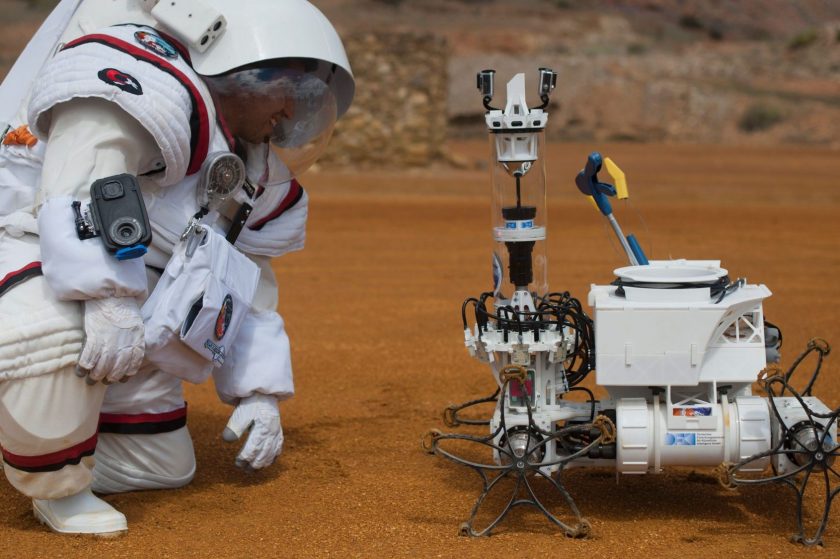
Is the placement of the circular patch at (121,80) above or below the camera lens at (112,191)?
above

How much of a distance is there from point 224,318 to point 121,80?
87 centimetres

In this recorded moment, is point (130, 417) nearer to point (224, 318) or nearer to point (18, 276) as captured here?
point (224, 318)

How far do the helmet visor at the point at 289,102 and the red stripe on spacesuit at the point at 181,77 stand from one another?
146 mm

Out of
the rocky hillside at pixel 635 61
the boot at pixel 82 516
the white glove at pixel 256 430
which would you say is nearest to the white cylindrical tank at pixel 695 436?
the white glove at pixel 256 430

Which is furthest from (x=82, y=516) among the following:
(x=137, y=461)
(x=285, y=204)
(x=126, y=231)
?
(x=285, y=204)

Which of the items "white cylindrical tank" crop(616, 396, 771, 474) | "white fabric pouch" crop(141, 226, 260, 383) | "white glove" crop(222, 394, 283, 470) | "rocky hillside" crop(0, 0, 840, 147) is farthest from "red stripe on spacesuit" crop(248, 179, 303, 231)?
"rocky hillside" crop(0, 0, 840, 147)

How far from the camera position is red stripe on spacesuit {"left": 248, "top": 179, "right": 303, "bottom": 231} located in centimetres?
450

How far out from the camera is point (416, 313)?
816 cm

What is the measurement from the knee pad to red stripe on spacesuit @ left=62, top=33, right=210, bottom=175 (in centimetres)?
109

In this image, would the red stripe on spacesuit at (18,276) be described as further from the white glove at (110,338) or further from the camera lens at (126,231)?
the camera lens at (126,231)

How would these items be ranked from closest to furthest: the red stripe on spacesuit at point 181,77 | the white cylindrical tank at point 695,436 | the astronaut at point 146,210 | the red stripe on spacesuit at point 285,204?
the astronaut at point 146,210
the white cylindrical tank at point 695,436
the red stripe on spacesuit at point 181,77
the red stripe on spacesuit at point 285,204

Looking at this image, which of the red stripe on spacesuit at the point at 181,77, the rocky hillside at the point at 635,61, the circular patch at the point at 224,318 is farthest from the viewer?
the rocky hillside at the point at 635,61

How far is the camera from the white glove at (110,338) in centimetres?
358

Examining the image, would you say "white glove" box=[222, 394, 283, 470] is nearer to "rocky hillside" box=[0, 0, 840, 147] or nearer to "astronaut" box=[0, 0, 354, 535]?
"astronaut" box=[0, 0, 354, 535]
